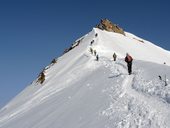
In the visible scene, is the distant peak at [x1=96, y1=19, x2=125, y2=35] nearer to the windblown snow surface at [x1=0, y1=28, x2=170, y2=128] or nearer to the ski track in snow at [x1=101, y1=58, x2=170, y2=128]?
the windblown snow surface at [x1=0, y1=28, x2=170, y2=128]

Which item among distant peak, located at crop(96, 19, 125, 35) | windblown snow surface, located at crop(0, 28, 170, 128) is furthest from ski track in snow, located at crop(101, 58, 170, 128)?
distant peak, located at crop(96, 19, 125, 35)

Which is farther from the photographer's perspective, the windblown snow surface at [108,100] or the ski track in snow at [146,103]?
the windblown snow surface at [108,100]

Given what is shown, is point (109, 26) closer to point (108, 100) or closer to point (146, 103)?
point (108, 100)

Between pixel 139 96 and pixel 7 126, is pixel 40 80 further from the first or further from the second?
pixel 139 96

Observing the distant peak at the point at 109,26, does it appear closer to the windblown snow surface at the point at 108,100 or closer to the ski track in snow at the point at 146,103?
the windblown snow surface at the point at 108,100

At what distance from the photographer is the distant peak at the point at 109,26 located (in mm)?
83125

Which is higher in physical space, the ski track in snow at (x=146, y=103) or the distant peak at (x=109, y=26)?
the distant peak at (x=109, y=26)

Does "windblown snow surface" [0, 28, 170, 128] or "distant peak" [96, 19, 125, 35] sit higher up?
"distant peak" [96, 19, 125, 35]

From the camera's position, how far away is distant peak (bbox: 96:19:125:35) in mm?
83125

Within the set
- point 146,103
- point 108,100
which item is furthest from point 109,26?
point 146,103

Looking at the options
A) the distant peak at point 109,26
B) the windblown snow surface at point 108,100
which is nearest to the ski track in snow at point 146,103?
the windblown snow surface at point 108,100

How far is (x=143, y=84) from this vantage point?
26828 millimetres

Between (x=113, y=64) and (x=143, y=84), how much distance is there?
1470 cm

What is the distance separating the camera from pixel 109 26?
84188 millimetres
